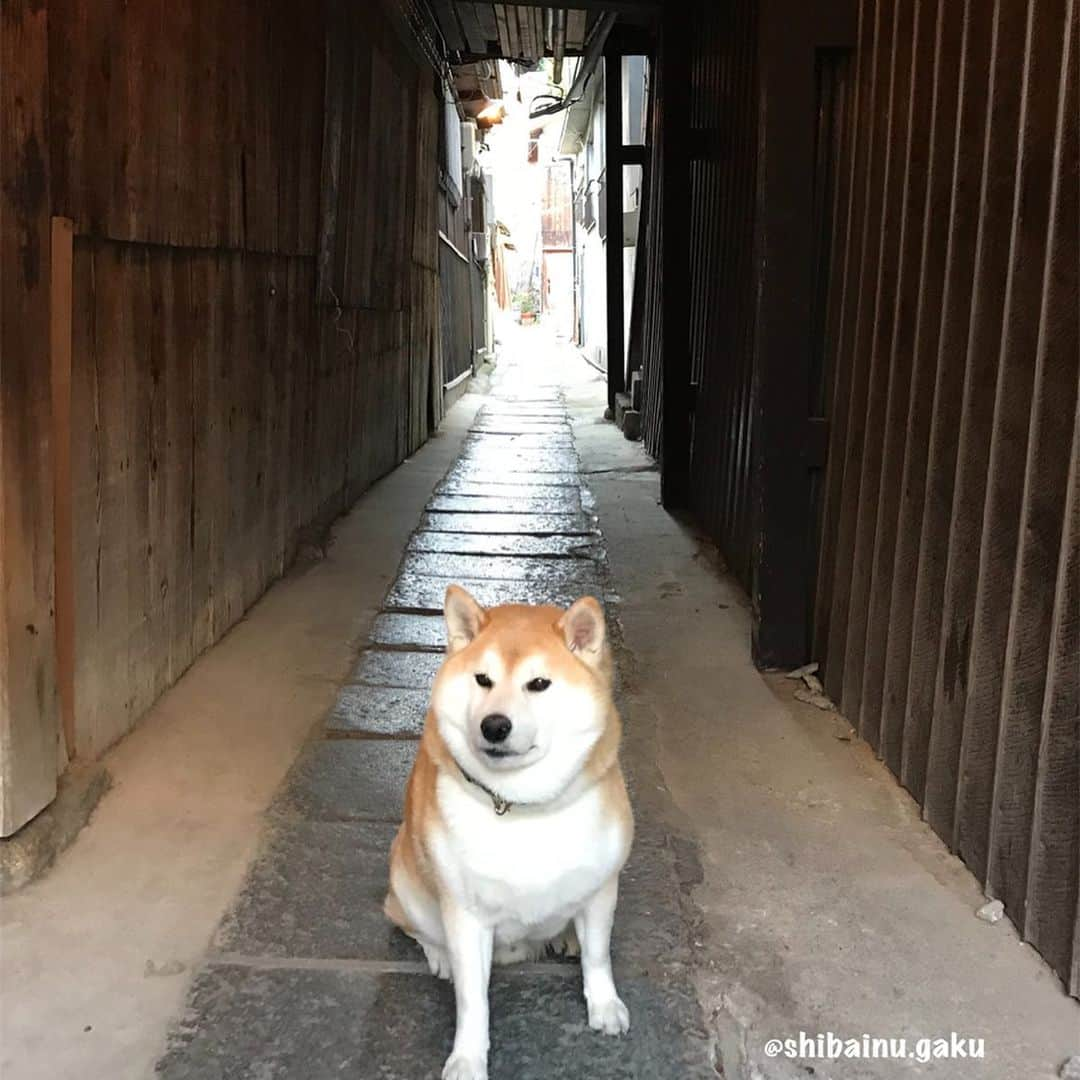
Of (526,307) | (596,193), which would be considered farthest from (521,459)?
(526,307)

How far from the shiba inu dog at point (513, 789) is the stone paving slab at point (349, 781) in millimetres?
1020

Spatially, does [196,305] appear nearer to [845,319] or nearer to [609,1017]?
[845,319]

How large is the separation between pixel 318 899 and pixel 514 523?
163 inches

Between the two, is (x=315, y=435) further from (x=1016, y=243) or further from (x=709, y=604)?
(x=1016, y=243)

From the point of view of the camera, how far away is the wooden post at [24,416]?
256 cm

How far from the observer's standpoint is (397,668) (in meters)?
4.31

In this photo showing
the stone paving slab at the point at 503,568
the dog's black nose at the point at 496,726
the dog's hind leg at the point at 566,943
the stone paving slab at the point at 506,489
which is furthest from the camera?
the stone paving slab at the point at 506,489

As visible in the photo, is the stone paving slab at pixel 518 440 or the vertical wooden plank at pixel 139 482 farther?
the stone paving slab at pixel 518 440

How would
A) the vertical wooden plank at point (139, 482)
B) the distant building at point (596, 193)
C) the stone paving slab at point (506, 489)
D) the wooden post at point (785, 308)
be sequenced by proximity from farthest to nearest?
the distant building at point (596, 193) < the stone paving slab at point (506, 489) < the wooden post at point (785, 308) < the vertical wooden plank at point (139, 482)

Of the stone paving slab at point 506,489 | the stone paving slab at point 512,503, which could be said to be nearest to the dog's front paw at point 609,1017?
the stone paving slab at point 512,503

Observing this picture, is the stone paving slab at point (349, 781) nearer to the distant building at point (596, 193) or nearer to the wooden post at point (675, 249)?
the wooden post at point (675, 249)

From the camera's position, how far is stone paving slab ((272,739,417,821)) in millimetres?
3191

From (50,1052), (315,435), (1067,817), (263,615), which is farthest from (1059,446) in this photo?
(315,435)

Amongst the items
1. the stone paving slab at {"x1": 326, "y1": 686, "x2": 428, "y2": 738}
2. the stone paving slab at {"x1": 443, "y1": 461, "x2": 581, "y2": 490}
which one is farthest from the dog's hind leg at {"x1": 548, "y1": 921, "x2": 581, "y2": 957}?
the stone paving slab at {"x1": 443, "y1": 461, "x2": 581, "y2": 490}
